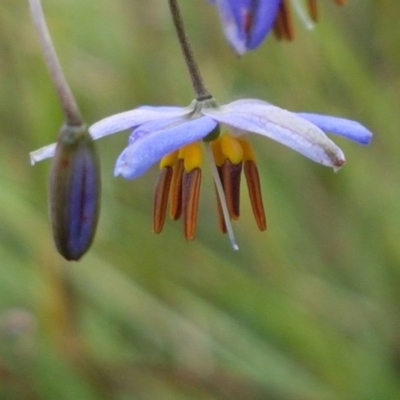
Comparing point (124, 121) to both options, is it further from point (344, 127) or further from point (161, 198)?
point (344, 127)

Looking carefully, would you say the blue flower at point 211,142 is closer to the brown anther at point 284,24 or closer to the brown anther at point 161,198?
the brown anther at point 161,198

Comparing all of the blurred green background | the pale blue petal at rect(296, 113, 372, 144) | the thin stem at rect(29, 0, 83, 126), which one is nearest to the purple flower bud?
the thin stem at rect(29, 0, 83, 126)

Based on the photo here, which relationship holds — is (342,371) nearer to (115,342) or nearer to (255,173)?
(115,342)

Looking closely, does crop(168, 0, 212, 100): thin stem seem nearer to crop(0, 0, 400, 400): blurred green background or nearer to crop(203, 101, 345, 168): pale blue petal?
crop(203, 101, 345, 168): pale blue petal

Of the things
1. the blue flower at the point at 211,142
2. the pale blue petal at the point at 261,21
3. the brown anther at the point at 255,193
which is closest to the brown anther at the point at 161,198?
the blue flower at the point at 211,142

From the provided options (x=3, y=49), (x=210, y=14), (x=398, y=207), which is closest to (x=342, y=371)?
(x=398, y=207)
